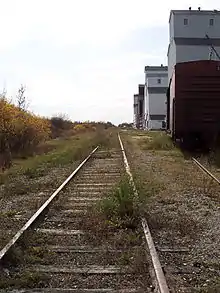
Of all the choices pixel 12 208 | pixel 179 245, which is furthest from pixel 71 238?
pixel 12 208

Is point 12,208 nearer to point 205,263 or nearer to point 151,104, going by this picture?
point 205,263

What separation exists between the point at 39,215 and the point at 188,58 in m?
42.4

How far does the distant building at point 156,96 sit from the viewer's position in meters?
77.8

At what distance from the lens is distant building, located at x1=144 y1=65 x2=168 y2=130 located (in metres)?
77.8

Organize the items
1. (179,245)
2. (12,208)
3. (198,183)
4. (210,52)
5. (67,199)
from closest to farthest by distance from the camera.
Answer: (179,245), (12,208), (67,199), (198,183), (210,52)

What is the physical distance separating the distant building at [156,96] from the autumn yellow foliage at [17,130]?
49.1 metres

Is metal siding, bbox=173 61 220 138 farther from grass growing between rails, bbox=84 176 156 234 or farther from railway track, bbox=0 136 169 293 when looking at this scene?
railway track, bbox=0 136 169 293

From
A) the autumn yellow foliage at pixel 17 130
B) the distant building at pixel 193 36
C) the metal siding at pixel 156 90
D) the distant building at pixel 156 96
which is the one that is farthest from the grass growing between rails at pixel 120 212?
the metal siding at pixel 156 90

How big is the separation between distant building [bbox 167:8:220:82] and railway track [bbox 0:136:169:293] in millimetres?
41833

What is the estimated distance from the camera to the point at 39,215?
24.2 ft

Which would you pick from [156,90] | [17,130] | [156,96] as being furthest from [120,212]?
[156,90]

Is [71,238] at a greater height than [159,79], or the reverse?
[159,79]

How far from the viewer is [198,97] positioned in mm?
18594

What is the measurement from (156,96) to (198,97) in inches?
2420
